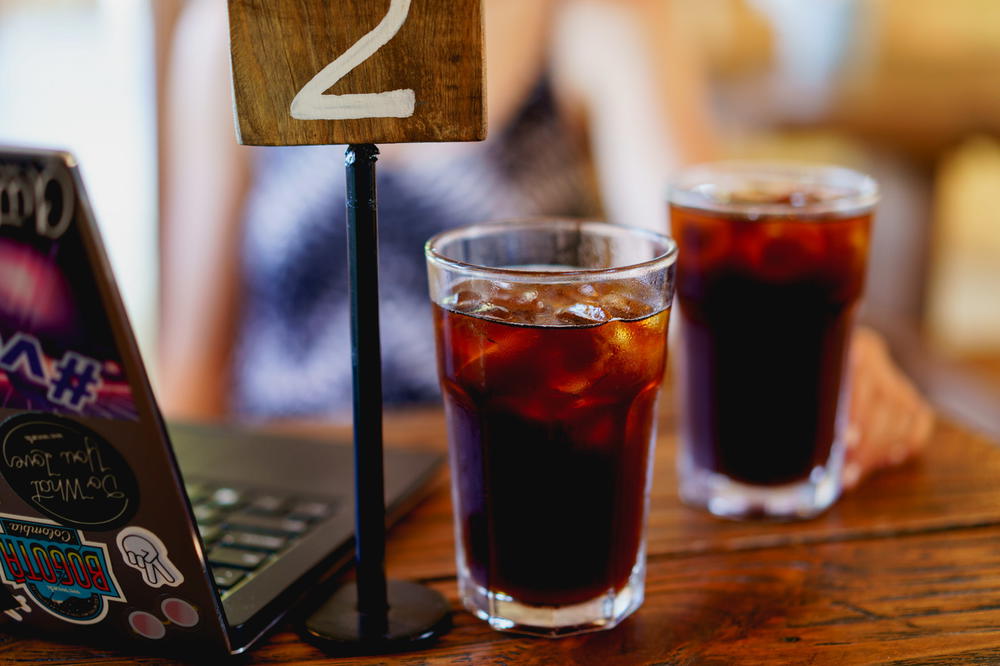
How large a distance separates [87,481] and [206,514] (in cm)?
23

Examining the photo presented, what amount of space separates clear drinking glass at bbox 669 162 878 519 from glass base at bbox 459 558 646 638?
22cm

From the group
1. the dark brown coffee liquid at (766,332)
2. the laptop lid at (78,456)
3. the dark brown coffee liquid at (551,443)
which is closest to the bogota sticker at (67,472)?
the laptop lid at (78,456)

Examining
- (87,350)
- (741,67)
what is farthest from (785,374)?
(741,67)

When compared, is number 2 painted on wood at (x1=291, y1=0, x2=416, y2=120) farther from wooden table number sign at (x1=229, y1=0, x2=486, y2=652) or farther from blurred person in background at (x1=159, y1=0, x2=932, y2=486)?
blurred person in background at (x1=159, y1=0, x2=932, y2=486)

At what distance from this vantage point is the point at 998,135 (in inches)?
88.7

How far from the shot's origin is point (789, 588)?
2.27 ft

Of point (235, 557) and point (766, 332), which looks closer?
point (235, 557)

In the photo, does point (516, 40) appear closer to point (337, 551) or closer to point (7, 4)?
point (337, 551)

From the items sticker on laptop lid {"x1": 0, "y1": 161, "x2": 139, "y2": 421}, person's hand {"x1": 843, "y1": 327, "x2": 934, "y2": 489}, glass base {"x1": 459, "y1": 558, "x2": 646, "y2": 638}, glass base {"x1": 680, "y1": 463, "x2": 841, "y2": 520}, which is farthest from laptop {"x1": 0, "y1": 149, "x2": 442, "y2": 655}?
person's hand {"x1": 843, "y1": 327, "x2": 934, "y2": 489}

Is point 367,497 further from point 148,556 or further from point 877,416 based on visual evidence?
point 877,416

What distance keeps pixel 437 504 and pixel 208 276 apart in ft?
3.70

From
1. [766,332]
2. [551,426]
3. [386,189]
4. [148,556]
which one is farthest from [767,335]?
[386,189]

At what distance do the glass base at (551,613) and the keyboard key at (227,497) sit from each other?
0.21 m

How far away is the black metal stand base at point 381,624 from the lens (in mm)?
602
